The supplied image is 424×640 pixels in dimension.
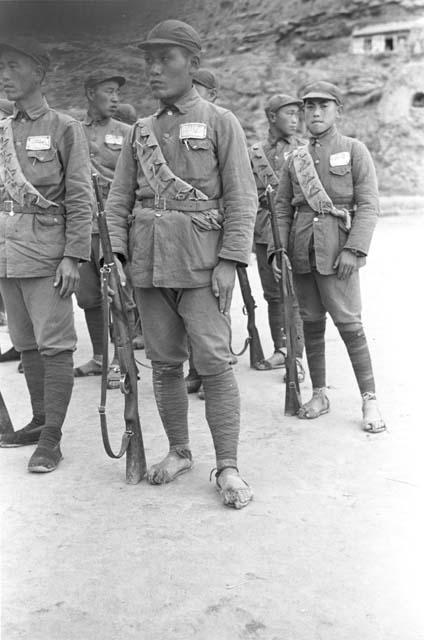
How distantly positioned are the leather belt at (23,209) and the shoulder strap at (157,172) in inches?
23.4

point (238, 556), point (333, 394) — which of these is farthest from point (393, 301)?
point (238, 556)

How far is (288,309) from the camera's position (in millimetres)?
5039

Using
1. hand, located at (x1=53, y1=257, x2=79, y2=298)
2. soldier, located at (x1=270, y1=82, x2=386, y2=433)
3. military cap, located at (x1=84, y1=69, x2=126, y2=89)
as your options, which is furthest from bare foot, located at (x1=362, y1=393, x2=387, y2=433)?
military cap, located at (x1=84, y1=69, x2=126, y2=89)

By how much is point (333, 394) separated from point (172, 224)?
2298 millimetres

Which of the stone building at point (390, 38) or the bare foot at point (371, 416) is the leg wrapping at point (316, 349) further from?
the stone building at point (390, 38)

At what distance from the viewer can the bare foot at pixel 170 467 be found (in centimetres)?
391

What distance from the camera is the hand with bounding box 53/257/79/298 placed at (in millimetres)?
4086

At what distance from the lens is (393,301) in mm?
8758

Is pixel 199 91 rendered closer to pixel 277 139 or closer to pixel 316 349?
pixel 277 139

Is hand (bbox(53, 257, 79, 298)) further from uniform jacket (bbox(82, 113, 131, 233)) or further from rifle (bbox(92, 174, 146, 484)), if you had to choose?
uniform jacket (bbox(82, 113, 131, 233))

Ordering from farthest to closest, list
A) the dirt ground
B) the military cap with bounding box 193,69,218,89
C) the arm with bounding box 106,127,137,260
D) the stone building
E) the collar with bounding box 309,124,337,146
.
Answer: the stone building < the military cap with bounding box 193,69,218,89 < the collar with bounding box 309,124,337,146 < the arm with bounding box 106,127,137,260 < the dirt ground

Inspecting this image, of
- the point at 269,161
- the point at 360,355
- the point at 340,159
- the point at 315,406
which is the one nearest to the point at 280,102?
the point at 269,161

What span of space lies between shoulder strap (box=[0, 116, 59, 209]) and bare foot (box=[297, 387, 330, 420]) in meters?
2.00

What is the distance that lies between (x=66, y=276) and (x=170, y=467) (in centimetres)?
110
